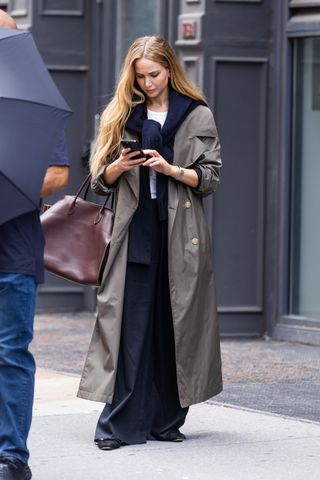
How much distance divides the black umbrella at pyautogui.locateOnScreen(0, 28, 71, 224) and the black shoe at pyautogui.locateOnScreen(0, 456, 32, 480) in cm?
100

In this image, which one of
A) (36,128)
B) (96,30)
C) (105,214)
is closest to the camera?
(36,128)

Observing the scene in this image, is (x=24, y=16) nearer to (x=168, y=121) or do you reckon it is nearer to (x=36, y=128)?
(x=168, y=121)

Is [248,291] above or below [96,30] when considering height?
below

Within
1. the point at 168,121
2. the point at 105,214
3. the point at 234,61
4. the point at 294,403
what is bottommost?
the point at 294,403

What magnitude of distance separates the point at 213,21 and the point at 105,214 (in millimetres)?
4202

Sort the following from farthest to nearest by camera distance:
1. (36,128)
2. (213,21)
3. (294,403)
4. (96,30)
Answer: (96,30) → (213,21) → (294,403) → (36,128)

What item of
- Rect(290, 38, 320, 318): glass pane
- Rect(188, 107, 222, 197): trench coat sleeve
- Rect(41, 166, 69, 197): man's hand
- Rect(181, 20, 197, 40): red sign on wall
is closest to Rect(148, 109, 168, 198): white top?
Rect(188, 107, 222, 197): trench coat sleeve

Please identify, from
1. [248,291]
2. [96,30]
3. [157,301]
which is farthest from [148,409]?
[96,30]

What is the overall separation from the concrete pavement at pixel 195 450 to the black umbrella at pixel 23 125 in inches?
54.3

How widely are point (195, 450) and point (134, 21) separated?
600 cm

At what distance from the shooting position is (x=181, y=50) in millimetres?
10398

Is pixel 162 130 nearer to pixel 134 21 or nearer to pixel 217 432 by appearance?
pixel 217 432

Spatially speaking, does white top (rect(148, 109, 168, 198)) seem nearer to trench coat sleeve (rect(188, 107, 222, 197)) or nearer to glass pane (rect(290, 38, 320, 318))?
trench coat sleeve (rect(188, 107, 222, 197))

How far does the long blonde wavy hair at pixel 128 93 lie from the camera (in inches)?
251
